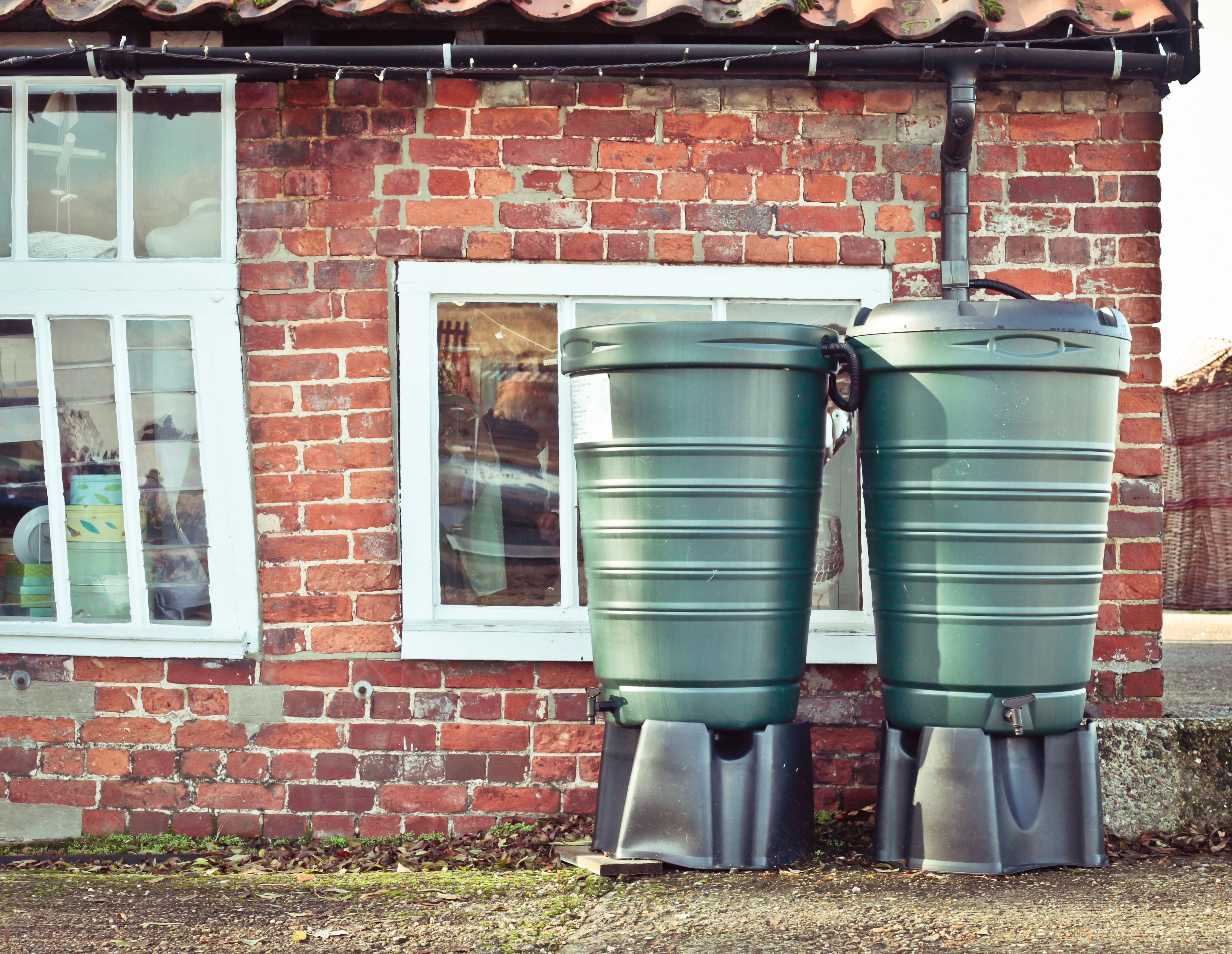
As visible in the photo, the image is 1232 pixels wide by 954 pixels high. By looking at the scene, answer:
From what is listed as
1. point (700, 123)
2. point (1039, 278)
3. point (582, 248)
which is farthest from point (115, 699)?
point (1039, 278)

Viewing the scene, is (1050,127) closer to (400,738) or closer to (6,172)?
(400,738)

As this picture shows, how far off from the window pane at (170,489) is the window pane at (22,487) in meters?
0.36

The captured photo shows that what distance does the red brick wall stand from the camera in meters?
3.75

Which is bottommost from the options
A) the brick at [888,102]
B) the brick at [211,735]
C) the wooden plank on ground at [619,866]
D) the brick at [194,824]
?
the brick at [194,824]

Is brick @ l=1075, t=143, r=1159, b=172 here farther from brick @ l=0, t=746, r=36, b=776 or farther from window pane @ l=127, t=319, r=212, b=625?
brick @ l=0, t=746, r=36, b=776

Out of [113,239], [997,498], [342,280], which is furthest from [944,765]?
[113,239]

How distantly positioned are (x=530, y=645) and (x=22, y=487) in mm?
1860

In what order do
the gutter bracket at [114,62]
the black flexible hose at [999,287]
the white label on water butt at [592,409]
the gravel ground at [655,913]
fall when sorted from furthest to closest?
1. the gutter bracket at [114,62]
2. the black flexible hose at [999,287]
3. the white label on water butt at [592,409]
4. the gravel ground at [655,913]

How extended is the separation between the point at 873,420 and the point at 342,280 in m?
1.81

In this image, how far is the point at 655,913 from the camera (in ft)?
9.37

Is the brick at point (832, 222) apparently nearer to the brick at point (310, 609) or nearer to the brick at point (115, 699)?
the brick at point (310, 609)

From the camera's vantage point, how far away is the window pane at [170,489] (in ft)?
12.7

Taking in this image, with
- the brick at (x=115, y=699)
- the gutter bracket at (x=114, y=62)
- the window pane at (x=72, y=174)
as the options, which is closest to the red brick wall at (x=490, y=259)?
the brick at (x=115, y=699)

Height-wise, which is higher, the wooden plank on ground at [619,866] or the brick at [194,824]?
the wooden plank on ground at [619,866]
